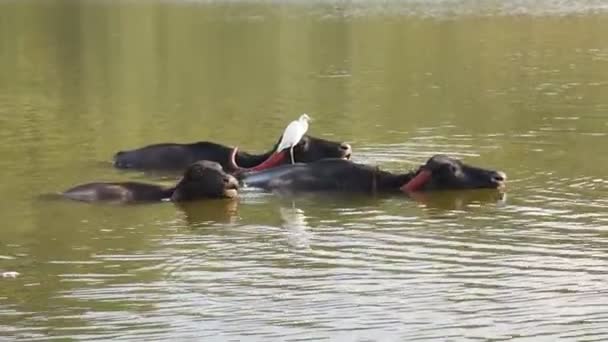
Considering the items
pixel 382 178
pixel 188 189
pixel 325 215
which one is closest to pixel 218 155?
pixel 188 189

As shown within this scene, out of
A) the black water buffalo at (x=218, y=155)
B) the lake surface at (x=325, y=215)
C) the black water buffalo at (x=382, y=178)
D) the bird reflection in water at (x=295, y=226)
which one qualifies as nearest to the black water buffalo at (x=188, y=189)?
the lake surface at (x=325, y=215)

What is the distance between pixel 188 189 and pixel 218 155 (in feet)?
7.91

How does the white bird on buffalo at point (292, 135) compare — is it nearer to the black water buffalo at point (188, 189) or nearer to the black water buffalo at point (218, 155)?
the black water buffalo at point (218, 155)

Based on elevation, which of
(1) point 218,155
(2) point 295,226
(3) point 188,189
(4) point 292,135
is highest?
(4) point 292,135

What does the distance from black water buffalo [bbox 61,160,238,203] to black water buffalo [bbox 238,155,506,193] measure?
32.3 inches

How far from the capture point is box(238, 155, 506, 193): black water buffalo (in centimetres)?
1612

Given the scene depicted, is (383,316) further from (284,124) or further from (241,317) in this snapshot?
(284,124)

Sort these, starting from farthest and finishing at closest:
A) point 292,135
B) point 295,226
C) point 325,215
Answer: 1. point 292,135
2. point 325,215
3. point 295,226

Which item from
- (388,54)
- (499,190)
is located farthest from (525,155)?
(388,54)

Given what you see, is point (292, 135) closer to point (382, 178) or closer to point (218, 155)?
point (218, 155)

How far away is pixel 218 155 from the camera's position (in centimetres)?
1834

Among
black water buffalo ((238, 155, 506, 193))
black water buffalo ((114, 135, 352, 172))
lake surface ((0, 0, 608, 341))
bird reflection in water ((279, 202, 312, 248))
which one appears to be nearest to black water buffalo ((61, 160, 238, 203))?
lake surface ((0, 0, 608, 341))

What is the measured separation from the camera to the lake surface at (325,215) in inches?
411

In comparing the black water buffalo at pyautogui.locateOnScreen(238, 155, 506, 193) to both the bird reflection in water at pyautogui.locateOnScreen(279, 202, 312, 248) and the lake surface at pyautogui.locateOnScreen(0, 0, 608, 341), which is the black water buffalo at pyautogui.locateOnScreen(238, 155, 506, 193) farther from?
the bird reflection in water at pyautogui.locateOnScreen(279, 202, 312, 248)
